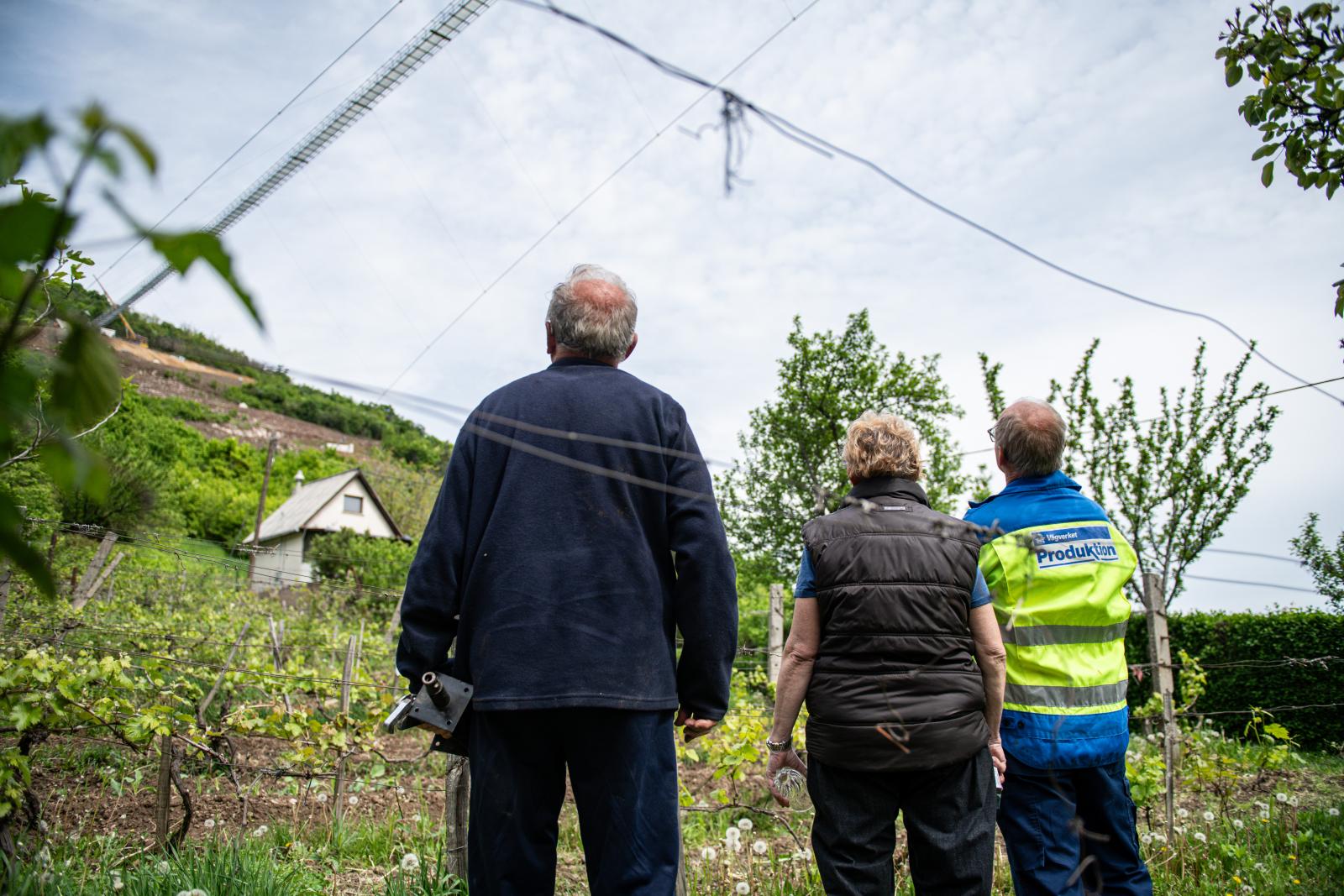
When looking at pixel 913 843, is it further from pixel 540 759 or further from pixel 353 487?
pixel 353 487

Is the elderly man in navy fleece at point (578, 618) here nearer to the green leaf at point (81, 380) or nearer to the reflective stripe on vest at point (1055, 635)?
the reflective stripe on vest at point (1055, 635)

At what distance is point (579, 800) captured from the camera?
5.68ft

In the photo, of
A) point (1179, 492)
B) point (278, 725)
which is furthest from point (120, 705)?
point (1179, 492)

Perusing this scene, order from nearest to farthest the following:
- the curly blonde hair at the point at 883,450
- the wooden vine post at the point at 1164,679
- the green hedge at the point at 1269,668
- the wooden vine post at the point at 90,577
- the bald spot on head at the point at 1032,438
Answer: the curly blonde hair at the point at 883,450 < the bald spot on head at the point at 1032,438 < the wooden vine post at the point at 1164,679 < the wooden vine post at the point at 90,577 < the green hedge at the point at 1269,668

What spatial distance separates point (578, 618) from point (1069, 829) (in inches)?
56.2

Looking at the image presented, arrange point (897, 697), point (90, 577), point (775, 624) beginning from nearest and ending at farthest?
1. point (897, 697)
2. point (90, 577)
3. point (775, 624)

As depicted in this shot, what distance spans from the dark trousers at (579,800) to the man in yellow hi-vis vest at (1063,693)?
3.36ft

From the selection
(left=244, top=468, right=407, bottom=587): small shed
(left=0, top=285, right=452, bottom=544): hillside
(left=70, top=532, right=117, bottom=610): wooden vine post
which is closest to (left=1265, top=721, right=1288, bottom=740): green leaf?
(left=0, top=285, right=452, bottom=544): hillside

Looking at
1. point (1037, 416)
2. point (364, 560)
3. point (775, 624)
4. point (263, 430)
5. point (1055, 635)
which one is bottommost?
point (775, 624)


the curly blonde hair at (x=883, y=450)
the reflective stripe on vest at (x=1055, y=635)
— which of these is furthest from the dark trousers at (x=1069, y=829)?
the curly blonde hair at (x=883, y=450)

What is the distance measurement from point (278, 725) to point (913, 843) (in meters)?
2.88

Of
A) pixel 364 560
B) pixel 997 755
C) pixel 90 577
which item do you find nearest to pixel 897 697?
pixel 997 755

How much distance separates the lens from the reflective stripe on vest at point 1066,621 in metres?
2.20

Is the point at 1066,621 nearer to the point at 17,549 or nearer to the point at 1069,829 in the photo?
the point at 1069,829
